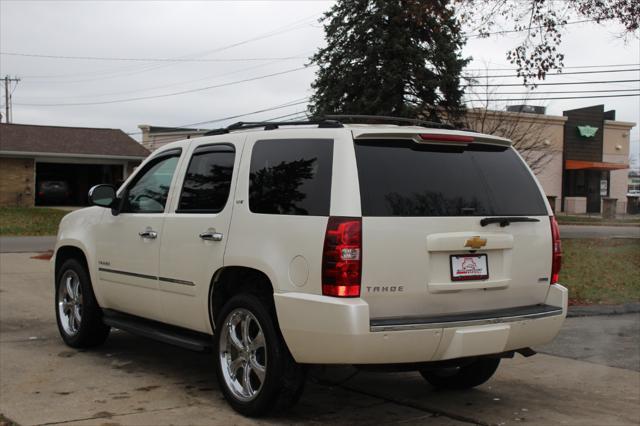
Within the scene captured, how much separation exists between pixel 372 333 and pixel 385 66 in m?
29.4

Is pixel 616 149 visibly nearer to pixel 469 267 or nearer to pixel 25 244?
pixel 25 244

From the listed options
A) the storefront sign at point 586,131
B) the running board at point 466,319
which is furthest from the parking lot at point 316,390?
the storefront sign at point 586,131

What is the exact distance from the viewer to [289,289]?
4809 millimetres

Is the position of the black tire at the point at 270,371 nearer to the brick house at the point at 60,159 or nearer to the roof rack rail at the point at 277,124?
the roof rack rail at the point at 277,124

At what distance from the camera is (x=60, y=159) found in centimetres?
4291

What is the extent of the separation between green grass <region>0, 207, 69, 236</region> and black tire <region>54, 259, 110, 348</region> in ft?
56.0

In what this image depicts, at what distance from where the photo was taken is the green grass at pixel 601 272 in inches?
458

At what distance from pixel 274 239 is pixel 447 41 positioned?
29.8 m

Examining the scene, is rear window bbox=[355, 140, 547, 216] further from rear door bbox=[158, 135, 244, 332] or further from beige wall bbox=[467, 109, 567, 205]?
beige wall bbox=[467, 109, 567, 205]

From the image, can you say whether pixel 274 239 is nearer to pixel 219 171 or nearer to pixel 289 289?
pixel 289 289

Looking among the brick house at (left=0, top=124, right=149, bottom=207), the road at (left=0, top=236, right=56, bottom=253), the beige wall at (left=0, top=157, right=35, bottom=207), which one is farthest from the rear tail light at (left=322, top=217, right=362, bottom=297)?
the beige wall at (left=0, top=157, right=35, bottom=207)

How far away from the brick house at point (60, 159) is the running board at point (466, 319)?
37.2 metres

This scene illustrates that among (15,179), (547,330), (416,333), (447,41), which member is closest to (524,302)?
(547,330)

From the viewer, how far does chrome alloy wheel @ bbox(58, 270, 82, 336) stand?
23.9ft
